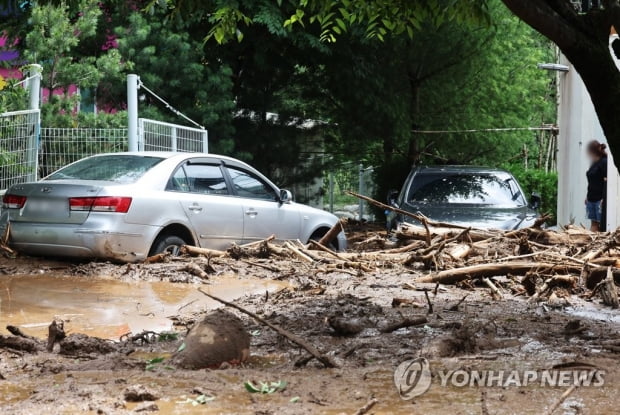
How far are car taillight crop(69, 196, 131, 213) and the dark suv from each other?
414 centimetres

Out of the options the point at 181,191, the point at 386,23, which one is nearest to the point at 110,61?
the point at 181,191

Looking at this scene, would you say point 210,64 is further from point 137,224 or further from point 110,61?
point 137,224

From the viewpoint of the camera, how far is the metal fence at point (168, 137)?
15195 mm

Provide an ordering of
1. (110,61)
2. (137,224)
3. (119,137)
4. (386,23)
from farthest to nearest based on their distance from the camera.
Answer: (110,61) < (119,137) < (137,224) < (386,23)

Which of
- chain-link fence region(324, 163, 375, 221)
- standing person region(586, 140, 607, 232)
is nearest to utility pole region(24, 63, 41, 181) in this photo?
standing person region(586, 140, 607, 232)

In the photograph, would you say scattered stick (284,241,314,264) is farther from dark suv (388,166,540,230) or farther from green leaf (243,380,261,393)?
green leaf (243,380,261,393)

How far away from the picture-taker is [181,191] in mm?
11234

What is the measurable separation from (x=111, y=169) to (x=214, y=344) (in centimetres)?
615

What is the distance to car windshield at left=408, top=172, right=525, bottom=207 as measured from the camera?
44.5 ft

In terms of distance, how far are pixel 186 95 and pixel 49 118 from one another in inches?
184

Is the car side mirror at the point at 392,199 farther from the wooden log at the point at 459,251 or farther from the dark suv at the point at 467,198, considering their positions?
the wooden log at the point at 459,251

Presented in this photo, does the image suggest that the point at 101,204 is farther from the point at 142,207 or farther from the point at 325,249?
the point at 325,249

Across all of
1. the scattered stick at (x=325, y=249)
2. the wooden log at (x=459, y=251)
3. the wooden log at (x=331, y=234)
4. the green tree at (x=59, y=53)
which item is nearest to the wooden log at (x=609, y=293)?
the wooden log at (x=459, y=251)

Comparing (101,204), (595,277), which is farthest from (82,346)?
(595,277)
